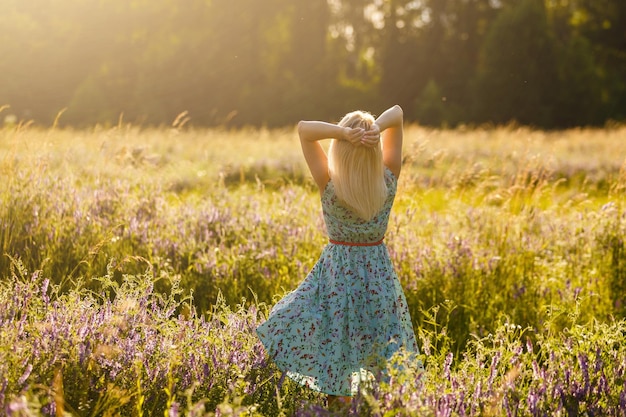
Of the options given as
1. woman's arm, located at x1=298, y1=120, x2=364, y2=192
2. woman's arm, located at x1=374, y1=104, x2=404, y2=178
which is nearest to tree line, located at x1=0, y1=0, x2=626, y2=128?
woman's arm, located at x1=374, y1=104, x2=404, y2=178

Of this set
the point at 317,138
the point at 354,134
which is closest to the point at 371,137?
the point at 354,134

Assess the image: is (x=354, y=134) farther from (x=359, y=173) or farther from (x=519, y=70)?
→ (x=519, y=70)

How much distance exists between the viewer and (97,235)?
4.90 metres

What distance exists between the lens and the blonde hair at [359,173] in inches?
124

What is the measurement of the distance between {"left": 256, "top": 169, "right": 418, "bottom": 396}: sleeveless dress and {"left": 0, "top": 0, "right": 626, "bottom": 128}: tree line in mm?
27805

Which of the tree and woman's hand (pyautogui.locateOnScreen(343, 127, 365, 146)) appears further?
the tree

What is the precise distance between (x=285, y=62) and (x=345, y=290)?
3383cm

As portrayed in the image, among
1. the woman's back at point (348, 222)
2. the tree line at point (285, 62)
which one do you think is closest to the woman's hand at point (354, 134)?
the woman's back at point (348, 222)

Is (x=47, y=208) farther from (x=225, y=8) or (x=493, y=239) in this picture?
(x=225, y=8)

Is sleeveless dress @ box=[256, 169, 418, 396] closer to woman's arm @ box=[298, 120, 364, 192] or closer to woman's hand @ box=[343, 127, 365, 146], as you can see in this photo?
woman's arm @ box=[298, 120, 364, 192]

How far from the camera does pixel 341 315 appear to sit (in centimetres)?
320

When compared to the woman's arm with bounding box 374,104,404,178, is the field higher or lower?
lower

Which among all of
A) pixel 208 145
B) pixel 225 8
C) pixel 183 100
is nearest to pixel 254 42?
pixel 225 8

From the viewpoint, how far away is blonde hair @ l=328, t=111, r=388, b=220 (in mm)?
3156
